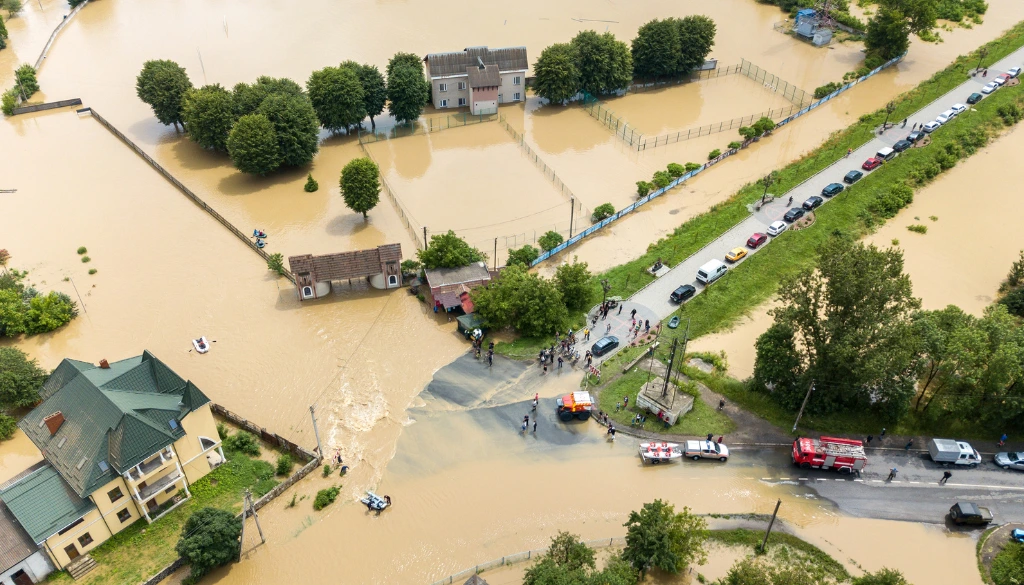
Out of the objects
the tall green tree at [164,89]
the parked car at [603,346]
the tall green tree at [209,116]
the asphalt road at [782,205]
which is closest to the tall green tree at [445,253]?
the parked car at [603,346]

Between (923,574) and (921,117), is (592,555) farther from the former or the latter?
(921,117)

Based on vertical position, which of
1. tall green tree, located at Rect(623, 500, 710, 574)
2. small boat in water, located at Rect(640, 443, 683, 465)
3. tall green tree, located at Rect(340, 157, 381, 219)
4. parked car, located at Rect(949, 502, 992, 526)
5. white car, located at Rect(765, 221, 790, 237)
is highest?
tall green tree, located at Rect(340, 157, 381, 219)

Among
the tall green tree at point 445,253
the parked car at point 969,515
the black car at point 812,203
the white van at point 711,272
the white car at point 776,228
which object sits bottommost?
the parked car at point 969,515

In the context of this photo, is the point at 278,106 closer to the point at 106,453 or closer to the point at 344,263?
the point at 344,263

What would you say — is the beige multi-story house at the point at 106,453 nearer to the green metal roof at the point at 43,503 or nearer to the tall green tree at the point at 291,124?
the green metal roof at the point at 43,503

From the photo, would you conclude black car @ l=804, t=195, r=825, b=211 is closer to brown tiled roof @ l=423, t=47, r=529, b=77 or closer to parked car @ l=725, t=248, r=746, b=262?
parked car @ l=725, t=248, r=746, b=262

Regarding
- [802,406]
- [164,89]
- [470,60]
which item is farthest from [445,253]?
[164,89]

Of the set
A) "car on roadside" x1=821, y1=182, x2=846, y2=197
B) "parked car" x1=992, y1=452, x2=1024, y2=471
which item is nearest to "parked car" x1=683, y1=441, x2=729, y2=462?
"parked car" x1=992, y1=452, x2=1024, y2=471
